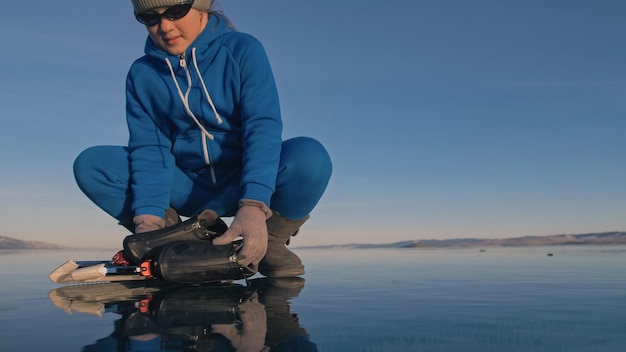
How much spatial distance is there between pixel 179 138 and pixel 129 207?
2.06 ft

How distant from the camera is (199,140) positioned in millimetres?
3633

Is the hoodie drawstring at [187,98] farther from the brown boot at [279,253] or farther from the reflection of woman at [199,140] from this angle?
the brown boot at [279,253]

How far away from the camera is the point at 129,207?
3.75m

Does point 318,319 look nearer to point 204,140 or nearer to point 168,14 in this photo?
point 204,140

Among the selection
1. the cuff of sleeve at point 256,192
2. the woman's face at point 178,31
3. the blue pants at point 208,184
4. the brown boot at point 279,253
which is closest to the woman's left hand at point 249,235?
the cuff of sleeve at point 256,192

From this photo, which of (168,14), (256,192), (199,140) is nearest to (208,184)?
(199,140)

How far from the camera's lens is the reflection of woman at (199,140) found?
10.7 feet

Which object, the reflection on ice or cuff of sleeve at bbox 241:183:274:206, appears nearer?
the reflection on ice

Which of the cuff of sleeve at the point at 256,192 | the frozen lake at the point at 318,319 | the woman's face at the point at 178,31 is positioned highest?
the woman's face at the point at 178,31

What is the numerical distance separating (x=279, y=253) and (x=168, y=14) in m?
1.75

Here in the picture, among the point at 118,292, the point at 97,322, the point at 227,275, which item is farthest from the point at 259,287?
the point at 97,322

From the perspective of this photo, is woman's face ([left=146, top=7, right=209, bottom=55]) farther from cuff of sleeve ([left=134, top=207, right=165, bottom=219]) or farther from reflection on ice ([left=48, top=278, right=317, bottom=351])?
reflection on ice ([left=48, top=278, right=317, bottom=351])

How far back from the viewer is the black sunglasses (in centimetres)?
314

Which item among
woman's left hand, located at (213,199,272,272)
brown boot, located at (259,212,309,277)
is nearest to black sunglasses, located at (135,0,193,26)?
woman's left hand, located at (213,199,272,272)
